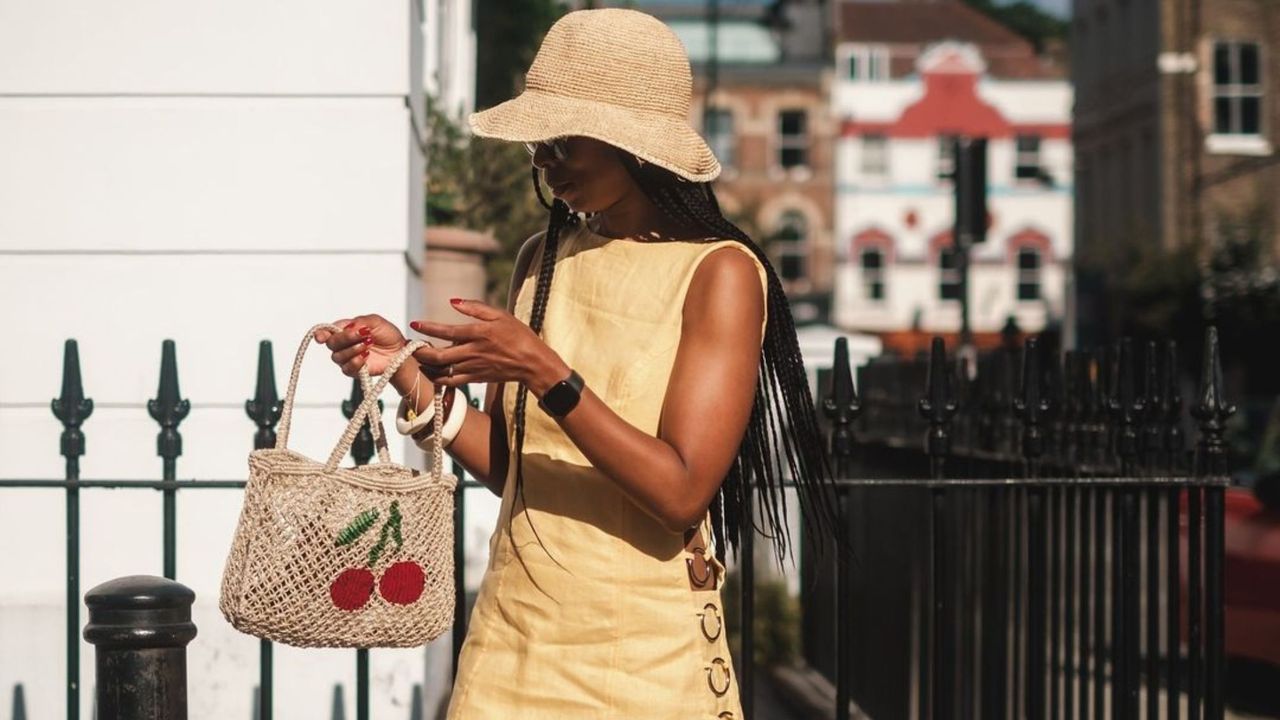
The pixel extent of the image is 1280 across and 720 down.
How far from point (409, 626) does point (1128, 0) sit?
40171mm

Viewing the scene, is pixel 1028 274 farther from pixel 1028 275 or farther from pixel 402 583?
pixel 402 583

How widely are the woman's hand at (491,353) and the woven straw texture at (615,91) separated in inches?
12.8

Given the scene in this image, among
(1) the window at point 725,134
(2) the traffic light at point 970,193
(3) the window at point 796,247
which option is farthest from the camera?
(1) the window at point 725,134

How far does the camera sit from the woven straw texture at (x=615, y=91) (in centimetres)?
254

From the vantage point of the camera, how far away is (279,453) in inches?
101

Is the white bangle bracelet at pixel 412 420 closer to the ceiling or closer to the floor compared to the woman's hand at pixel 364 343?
closer to the floor

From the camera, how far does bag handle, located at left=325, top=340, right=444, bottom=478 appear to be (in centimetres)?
246

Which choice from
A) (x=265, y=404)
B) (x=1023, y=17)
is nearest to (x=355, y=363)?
(x=265, y=404)

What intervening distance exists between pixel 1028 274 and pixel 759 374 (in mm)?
49850

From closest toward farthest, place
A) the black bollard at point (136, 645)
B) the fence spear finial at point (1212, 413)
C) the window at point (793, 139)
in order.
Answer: the black bollard at point (136, 645), the fence spear finial at point (1212, 413), the window at point (793, 139)

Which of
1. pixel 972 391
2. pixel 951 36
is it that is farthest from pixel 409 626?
pixel 951 36

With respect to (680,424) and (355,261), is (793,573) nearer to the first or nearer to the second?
(355,261)

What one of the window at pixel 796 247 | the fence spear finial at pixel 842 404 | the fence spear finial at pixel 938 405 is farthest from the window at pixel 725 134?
the fence spear finial at pixel 842 404

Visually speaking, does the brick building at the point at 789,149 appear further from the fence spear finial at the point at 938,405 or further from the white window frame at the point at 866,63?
the fence spear finial at the point at 938,405
